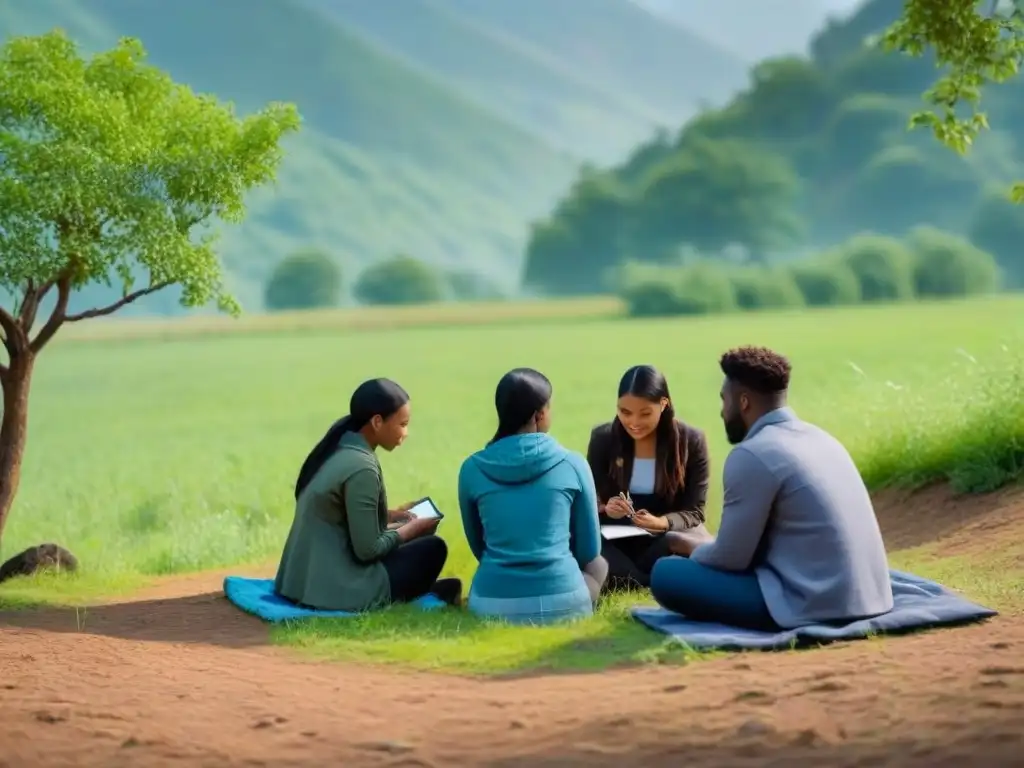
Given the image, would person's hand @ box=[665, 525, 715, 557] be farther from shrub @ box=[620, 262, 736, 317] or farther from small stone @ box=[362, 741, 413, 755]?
shrub @ box=[620, 262, 736, 317]

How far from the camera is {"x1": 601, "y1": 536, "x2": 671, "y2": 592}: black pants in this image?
24.8 ft

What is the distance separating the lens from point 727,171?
181ft

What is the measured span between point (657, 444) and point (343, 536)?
1701 mm

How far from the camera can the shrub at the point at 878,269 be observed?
42094 mm

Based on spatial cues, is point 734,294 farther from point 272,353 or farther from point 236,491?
point 236,491

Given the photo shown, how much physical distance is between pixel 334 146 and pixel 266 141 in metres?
50.1

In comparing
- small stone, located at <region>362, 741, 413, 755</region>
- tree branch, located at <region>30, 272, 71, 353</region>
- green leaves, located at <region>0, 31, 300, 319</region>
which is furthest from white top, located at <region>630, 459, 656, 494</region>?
tree branch, located at <region>30, 272, 71, 353</region>

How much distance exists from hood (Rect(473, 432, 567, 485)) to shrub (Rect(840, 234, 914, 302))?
37085 millimetres

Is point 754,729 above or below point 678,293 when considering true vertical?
below

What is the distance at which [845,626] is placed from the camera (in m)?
5.82

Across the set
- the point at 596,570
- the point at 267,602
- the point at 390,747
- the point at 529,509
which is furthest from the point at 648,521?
the point at 390,747

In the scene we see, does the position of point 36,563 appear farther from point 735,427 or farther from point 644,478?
point 735,427

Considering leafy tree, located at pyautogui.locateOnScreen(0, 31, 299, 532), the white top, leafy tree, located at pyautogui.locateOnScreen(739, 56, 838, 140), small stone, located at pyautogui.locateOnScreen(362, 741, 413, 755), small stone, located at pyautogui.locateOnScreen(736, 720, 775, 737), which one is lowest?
small stone, located at pyautogui.locateOnScreen(362, 741, 413, 755)

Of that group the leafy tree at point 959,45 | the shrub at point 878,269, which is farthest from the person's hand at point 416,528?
the shrub at point 878,269
